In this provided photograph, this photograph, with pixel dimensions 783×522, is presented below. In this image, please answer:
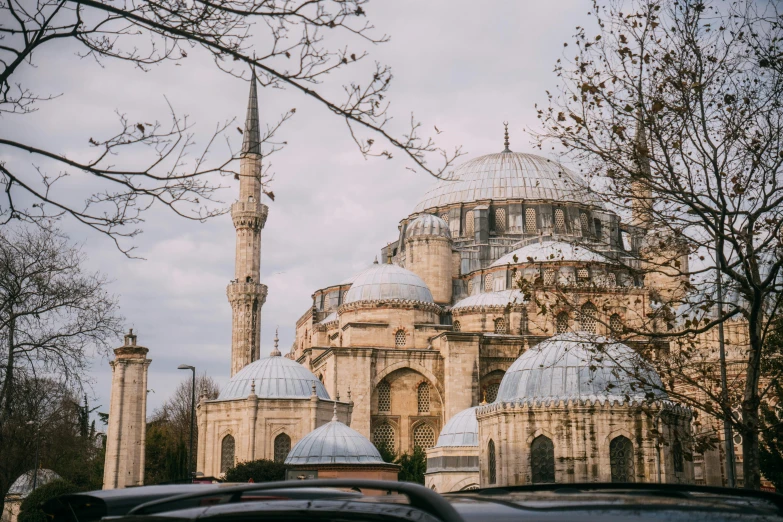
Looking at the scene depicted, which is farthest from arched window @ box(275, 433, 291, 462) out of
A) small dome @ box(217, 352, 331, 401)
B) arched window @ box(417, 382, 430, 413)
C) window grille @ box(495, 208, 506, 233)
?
window grille @ box(495, 208, 506, 233)

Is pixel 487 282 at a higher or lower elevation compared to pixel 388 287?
higher

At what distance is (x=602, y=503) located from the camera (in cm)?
276

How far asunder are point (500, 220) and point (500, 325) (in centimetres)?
1114

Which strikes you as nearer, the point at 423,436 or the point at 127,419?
the point at 127,419

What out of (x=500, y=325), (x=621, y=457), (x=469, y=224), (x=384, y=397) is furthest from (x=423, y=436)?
(x=621, y=457)

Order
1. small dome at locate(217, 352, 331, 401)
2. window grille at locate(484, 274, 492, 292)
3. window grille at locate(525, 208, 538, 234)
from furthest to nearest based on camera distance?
window grille at locate(525, 208, 538, 234)
window grille at locate(484, 274, 492, 292)
small dome at locate(217, 352, 331, 401)

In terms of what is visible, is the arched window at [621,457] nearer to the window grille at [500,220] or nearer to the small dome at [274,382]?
the small dome at [274,382]

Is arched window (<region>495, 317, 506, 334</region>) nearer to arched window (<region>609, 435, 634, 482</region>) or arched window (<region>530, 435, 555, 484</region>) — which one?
arched window (<region>530, 435, 555, 484</region>)

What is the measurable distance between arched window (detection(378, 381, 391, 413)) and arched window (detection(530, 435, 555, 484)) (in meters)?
17.8

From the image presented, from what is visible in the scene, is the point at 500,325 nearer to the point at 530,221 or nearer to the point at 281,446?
the point at 530,221

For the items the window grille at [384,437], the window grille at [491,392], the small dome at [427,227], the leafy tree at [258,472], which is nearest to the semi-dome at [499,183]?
the small dome at [427,227]

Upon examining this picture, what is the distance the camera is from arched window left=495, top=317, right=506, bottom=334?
43.3 meters

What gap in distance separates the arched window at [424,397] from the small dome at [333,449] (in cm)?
1010

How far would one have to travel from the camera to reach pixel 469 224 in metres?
53.2
